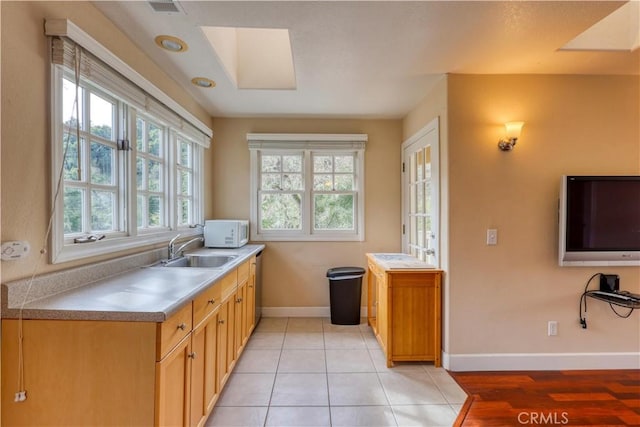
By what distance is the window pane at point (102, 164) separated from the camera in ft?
5.98

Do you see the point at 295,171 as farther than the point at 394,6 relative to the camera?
Yes

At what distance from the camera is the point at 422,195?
312 cm

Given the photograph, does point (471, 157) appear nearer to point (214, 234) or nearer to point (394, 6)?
point (394, 6)

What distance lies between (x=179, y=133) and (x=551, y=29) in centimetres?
298

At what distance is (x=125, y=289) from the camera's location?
1546 mm

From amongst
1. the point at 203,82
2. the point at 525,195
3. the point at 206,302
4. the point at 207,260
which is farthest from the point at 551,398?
the point at 203,82

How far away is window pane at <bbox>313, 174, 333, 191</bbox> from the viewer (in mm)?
3811

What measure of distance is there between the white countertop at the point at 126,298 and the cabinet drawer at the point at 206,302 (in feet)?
0.23

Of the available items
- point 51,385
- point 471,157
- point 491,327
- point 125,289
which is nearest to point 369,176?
point 471,157

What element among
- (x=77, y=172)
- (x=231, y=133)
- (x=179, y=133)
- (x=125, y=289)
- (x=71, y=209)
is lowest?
(x=125, y=289)

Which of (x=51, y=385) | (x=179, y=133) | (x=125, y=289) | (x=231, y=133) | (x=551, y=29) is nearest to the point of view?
(x=51, y=385)

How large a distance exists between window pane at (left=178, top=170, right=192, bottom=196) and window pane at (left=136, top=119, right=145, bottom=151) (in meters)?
0.66

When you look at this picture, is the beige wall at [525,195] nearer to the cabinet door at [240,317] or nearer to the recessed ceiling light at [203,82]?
the cabinet door at [240,317]

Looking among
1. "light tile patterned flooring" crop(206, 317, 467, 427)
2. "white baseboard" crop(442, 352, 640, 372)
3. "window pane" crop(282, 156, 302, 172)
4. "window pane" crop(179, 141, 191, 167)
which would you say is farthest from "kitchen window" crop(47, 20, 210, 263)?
"white baseboard" crop(442, 352, 640, 372)
